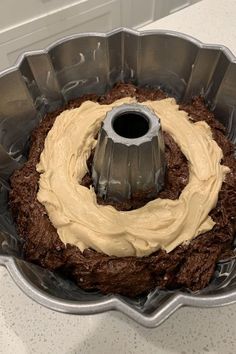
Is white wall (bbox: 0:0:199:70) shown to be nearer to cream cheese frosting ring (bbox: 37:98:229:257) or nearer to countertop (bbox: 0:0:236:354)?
cream cheese frosting ring (bbox: 37:98:229:257)

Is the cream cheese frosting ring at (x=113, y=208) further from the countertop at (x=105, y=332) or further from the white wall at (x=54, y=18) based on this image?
the white wall at (x=54, y=18)

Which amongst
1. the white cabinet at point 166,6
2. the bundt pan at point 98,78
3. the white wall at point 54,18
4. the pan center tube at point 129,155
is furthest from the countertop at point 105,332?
the white cabinet at point 166,6

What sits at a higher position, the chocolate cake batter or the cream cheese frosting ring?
the cream cheese frosting ring

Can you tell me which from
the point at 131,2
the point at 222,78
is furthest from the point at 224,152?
the point at 131,2

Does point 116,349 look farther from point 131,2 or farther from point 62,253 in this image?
point 131,2

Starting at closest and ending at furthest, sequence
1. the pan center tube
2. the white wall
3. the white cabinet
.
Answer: the pan center tube
the white wall
the white cabinet

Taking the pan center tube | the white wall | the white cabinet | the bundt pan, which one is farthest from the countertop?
the white cabinet
